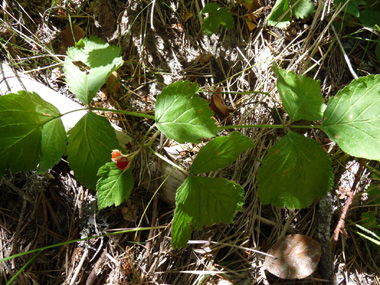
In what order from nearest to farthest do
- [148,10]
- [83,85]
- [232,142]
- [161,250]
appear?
1. [232,142]
2. [83,85]
3. [161,250]
4. [148,10]

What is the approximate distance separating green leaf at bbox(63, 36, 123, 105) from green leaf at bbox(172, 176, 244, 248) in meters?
0.65

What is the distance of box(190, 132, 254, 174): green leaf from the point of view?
1419mm

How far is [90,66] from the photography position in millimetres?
1629

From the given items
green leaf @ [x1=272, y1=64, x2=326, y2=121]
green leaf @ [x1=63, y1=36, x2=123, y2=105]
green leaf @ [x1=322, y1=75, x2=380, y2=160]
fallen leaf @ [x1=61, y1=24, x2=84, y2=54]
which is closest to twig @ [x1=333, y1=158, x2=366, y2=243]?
green leaf @ [x1=322, y1=75, x2=380, y2=160]

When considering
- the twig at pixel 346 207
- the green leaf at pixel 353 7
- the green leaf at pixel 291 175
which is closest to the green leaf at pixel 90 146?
the green leaf at pixel 291 175

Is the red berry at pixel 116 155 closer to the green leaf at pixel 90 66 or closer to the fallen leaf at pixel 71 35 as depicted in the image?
the green leaf at pixel 90 66

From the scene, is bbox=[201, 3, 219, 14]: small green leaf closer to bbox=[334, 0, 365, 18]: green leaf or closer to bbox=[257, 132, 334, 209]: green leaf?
bbox=[334, 0, 365, 18]: green leaf

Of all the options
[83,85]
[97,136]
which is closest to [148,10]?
[83,85]

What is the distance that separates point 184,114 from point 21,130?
2.61 feet

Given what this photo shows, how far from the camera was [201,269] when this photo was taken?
1.63 m

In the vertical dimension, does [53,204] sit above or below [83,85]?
below

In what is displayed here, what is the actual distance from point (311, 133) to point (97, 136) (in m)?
1.17

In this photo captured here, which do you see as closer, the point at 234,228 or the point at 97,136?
the point at 97,136

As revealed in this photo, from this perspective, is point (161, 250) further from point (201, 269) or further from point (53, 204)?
point (53, 204)
